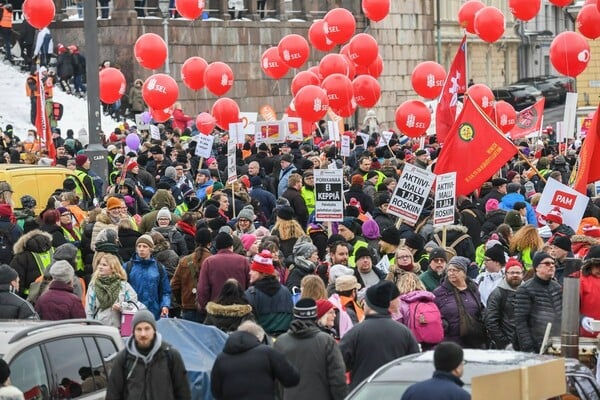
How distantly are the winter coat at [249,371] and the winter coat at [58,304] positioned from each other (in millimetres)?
3035

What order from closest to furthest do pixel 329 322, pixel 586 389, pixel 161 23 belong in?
pixel 586 389
pixel 329 322
pixel 161 23

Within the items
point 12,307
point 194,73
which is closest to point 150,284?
point 12,307

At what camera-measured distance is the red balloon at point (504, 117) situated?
31.6 metres

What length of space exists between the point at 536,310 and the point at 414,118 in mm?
17498

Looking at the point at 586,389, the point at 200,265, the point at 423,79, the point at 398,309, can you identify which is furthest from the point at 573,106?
the point at 586,389

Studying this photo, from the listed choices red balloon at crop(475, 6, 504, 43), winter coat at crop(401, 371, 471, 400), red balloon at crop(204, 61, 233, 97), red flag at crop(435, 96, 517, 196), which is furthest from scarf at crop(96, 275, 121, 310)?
red balloon at crop(475, 6, 504, 43)

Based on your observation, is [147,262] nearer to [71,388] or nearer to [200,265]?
[200,265]

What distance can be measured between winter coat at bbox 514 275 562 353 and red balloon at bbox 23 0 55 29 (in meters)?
20.2

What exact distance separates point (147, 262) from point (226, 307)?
2.68 m

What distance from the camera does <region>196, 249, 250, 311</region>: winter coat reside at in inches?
572

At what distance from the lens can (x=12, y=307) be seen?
13133mm

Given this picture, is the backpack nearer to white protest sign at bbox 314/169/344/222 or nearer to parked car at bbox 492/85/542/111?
white protest sign at bbox 314/169/344/222

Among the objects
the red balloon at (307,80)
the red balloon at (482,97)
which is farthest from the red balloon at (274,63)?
the red balloon at (482,97)

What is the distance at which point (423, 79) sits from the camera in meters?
32.5
